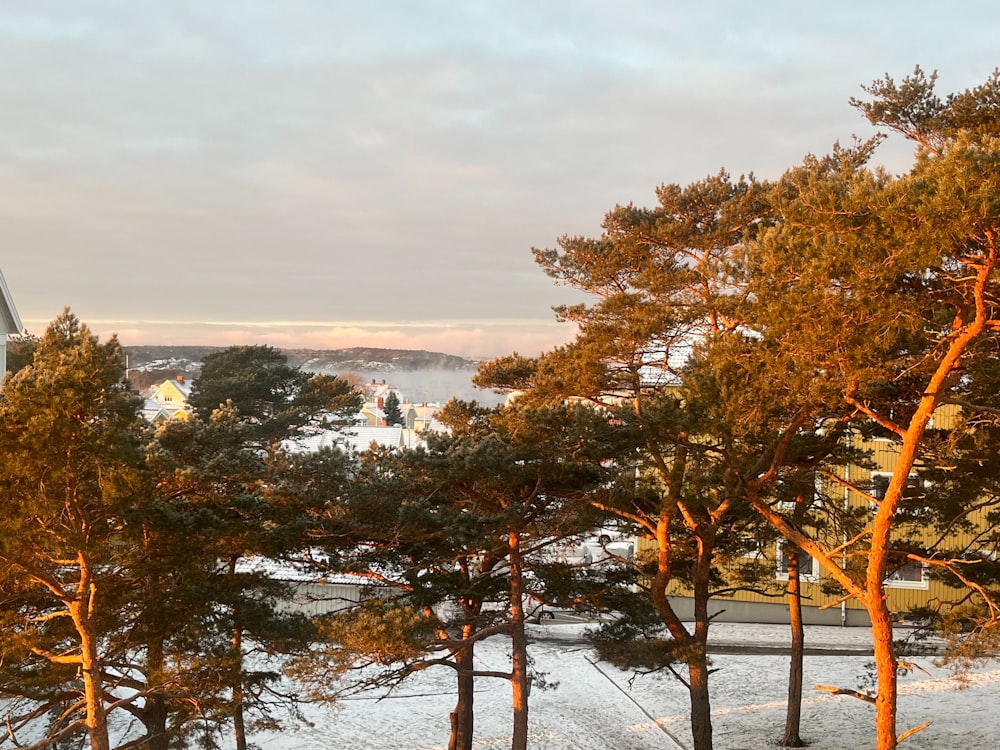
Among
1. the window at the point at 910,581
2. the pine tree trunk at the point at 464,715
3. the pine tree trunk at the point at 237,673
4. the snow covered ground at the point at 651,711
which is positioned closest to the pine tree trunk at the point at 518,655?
the pine tree trunk at the point at 464,715

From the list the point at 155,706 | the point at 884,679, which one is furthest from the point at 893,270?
the point at 155,706

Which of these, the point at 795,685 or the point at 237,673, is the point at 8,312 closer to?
the point at 237,673

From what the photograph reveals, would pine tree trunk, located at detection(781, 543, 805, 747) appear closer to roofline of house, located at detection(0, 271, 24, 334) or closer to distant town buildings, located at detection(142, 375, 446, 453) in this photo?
roofline of house, located at detection(0, 271, 24, 334)

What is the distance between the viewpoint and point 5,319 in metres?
15.4

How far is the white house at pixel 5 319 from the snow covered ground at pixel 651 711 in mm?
8432

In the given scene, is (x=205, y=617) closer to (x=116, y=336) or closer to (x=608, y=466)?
(x=116, y=336)

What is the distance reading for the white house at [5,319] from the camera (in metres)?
14.8

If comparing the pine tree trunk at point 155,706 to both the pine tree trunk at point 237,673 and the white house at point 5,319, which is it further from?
the white house at point 5,319

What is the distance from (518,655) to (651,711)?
22.0 ft

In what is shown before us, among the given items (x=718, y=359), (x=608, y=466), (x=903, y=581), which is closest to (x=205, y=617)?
(x=608, y=466)

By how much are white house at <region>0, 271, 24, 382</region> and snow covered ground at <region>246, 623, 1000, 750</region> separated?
8432 millimetres

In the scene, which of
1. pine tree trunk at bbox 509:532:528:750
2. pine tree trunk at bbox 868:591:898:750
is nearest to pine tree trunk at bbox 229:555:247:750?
pine tree trunk at bbox 509:532:528:750

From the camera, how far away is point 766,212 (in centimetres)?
1284

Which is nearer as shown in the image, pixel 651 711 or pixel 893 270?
pixel 893 270
